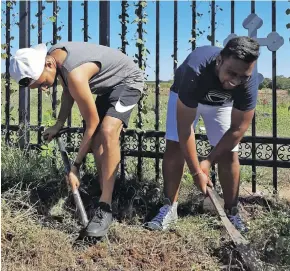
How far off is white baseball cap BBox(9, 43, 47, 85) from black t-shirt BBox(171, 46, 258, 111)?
0.89 metres

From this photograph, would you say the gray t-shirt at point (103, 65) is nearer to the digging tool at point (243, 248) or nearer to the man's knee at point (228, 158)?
the man's knee at point (228, 158)

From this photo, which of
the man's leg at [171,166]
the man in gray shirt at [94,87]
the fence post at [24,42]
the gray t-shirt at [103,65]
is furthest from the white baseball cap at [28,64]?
the fence post at [24,42]

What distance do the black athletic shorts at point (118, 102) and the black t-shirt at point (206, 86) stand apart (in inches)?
17.0

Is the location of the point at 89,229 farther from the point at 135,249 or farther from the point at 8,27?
the point at 8,27

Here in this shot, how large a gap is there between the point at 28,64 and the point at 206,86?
1.12m

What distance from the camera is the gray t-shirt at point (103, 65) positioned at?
3.33 m

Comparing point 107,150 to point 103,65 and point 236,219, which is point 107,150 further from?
point 236,219

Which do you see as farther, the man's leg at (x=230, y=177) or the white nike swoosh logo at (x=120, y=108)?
the man's leg at (x=230, y=177)

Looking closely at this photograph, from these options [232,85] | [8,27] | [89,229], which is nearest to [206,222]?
[89,229]

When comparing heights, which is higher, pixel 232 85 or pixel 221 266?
pixel 232 85

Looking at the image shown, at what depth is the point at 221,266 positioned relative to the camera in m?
3.13

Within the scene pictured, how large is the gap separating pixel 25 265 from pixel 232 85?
63.6 inches

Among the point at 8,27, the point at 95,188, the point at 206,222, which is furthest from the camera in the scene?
the point at 8,27

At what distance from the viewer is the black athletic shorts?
3.55 metres
